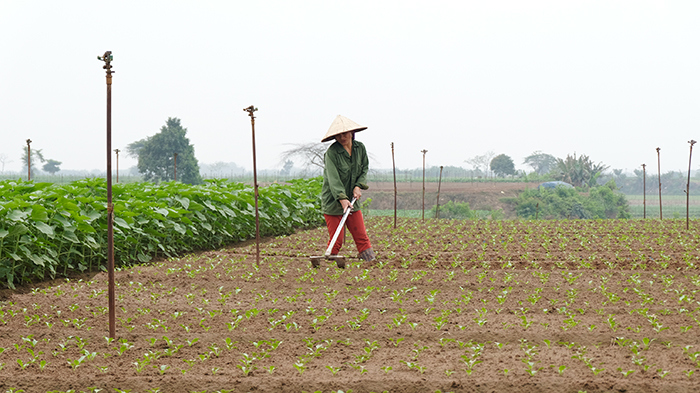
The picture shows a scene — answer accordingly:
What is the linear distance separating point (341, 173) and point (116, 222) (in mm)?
2572

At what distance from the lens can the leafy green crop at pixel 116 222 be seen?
231 inches

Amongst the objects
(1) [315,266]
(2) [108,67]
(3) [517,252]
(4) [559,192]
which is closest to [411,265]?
(1) [315,266]

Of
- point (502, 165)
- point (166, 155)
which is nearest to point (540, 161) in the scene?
point (502, 165)

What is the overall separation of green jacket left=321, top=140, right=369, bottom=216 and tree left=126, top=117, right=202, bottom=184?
3317 cm

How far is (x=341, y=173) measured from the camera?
23.8 feet

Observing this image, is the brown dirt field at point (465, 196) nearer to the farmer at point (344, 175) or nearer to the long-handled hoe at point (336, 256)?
the farmer at point (344, 175)

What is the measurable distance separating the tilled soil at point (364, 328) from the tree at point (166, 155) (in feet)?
109

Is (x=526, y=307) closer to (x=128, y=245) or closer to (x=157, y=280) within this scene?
(x=157, y=280)

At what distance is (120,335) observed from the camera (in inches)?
167

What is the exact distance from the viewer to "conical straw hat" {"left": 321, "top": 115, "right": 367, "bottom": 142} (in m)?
7.01

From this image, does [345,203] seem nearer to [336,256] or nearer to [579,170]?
[336,256]

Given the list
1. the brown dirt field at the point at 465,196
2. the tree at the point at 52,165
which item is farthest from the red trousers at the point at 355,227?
the tree at the point at 52,165

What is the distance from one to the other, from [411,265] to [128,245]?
3.43 meters

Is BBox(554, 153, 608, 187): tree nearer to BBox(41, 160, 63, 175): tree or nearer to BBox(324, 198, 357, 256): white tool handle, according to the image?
BBox(324, 198, 357, 256): white tool handle
